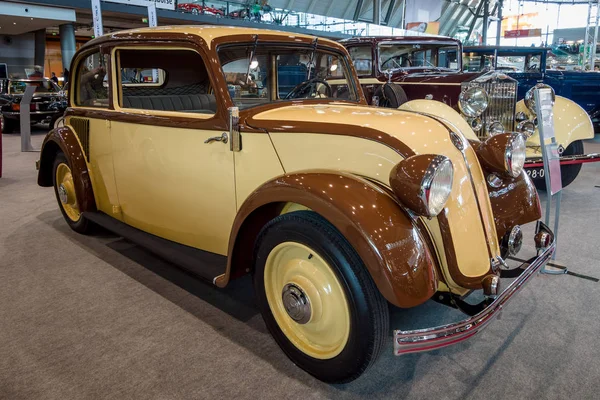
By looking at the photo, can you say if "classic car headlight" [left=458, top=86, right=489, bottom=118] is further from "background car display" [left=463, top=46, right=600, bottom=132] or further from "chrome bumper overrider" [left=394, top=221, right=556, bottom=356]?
"chrome bumper overrider" [left=394, top=221, right=556, bottom=356]

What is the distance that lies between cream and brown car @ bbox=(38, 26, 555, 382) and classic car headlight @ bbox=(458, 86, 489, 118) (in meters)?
2.28

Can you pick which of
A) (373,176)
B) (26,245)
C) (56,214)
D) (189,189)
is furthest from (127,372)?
(56,214)

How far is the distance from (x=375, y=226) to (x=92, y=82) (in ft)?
9.17

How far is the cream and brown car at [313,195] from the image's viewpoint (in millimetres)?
1763

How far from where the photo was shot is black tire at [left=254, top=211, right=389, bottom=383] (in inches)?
69.7

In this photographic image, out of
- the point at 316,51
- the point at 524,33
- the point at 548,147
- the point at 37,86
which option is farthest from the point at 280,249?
the point at 524,33

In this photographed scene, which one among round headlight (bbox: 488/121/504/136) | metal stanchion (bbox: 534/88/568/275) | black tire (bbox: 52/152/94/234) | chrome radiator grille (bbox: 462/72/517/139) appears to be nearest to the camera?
metal stanchion (bbox: 534/88/568/275)

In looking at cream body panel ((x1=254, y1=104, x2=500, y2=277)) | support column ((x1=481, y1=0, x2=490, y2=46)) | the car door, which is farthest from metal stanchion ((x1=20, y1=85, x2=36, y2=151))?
support column ((x1=481, y1=0, x2=490, y2=46))


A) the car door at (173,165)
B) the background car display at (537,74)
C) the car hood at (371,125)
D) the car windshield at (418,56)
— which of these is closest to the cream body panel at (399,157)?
the car hood at (371,125)

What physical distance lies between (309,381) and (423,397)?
1.63 feet

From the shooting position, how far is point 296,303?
2049 millimetres

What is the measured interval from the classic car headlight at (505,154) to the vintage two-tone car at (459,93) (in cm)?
195

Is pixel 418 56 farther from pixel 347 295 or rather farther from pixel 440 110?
pixel 347 295

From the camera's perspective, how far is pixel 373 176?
6.61ft
